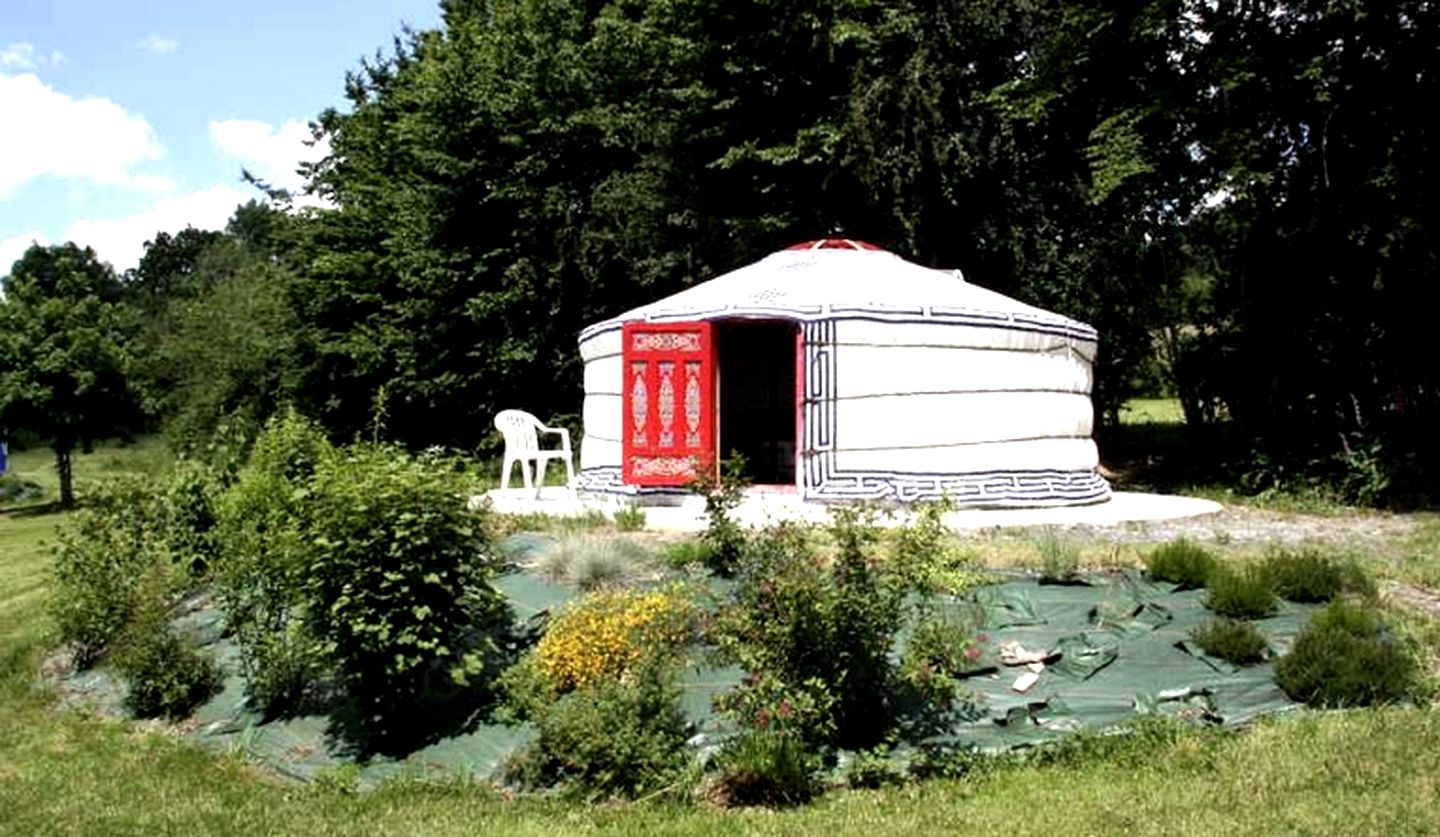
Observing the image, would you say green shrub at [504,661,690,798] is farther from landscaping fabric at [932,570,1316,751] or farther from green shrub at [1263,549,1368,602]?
green shrub at [1263,549,1368,602]

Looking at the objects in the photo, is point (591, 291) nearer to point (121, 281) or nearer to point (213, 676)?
point (213, 676)

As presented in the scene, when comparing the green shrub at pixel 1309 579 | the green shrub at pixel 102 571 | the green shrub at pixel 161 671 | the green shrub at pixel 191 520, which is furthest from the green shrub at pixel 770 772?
the green shrub at pixel 191 520

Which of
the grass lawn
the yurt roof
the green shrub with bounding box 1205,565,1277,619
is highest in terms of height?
the yurt roof

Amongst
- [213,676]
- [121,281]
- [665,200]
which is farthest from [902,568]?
[121,281]

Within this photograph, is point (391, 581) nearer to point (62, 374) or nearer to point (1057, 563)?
point (1057, 563)

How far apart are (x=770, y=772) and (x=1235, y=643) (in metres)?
2.14

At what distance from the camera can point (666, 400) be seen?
30.9 ft

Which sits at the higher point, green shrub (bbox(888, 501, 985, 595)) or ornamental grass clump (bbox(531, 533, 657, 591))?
green shrub (bbox(888, 501, 985, 595))

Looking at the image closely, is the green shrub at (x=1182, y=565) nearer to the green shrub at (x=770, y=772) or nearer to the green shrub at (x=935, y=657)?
the green shrub at (x=935, y=657)

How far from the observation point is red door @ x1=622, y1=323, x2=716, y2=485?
30.7 ft

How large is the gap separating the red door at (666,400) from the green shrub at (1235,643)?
471 centimetres

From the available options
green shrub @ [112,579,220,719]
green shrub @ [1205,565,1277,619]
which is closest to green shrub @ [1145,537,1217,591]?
green shrub @ [1205,565,1277,619]

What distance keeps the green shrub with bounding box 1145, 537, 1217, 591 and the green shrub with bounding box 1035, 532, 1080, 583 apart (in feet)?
1.20

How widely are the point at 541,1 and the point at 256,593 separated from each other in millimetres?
14514
